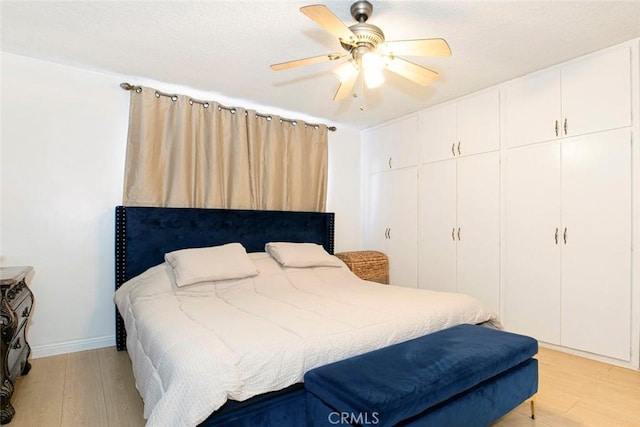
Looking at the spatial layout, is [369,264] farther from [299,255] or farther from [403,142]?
[403,142]

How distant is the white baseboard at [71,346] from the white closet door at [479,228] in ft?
11.2

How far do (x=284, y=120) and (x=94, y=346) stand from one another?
2882 millimetres

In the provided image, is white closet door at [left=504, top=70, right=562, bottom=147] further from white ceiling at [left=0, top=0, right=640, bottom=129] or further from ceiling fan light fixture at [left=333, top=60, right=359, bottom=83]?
ceiling fan light fixture at [left=333, top=60, right=359, bottom=83]

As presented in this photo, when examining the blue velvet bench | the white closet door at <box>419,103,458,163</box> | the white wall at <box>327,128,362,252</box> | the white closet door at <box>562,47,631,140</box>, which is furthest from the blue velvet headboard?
the white closet door at <box>562,47,631,140</box>

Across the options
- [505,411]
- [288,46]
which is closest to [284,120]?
[288,46]

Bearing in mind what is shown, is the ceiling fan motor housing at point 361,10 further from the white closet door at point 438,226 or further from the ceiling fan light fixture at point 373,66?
the white closet door at point 438,226

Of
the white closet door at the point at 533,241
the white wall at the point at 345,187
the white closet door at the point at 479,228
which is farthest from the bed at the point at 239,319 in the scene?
the white wall at the point at 345,187

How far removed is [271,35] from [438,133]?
2238 millimetres

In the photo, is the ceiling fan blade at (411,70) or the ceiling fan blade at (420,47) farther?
the ceiling fan blade at (411,70)

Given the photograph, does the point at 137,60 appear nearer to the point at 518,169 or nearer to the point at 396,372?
the point at 396,372

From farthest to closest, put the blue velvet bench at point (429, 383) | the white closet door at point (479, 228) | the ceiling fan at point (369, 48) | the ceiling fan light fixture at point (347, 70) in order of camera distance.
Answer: the white closet door at point (479, 228)
the ceiling fan light fixture at point (347, 70)
the ceiling fan at point (369, 48)
the blue velvet bench at point (429, 383)

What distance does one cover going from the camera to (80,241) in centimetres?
291

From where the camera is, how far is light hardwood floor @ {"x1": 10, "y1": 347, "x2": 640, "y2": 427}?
6.21 ft

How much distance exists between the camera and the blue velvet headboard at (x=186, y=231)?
2.94 m
